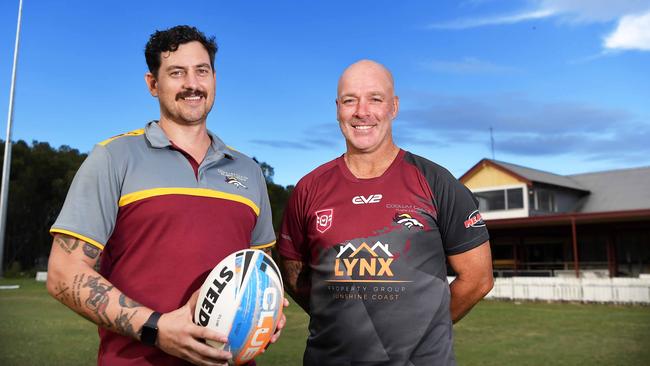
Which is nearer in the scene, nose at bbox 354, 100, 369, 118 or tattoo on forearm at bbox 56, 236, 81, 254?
tattoo on forearm at bbox 56, 236, 81, 254

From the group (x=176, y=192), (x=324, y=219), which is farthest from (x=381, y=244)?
(x=176, y=192)

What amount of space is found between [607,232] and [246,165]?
31188mm

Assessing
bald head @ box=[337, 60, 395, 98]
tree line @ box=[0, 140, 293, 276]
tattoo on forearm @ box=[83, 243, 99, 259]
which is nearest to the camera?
tattoo on forearm @ box=[83, 243, 99, 259]

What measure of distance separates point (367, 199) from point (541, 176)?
33349 millimetres

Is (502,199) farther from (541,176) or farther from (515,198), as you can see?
(541,176)

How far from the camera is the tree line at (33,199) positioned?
54.9 metres

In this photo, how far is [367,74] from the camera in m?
3.85

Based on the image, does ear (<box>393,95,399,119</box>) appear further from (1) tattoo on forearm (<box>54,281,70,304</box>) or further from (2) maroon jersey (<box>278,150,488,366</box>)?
(1) tattoo on forearm (<box>54,281,70,304</box>)

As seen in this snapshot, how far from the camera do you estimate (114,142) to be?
10.9 ft

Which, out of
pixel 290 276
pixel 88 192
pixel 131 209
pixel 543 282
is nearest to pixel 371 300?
pixel 290 276

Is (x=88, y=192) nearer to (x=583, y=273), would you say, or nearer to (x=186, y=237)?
(x=186, y=237)

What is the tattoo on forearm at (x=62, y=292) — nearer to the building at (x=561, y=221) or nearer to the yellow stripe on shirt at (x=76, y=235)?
the yellow stripe on shirt at (x=76, y=235)

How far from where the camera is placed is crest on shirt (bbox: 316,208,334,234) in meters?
3.75

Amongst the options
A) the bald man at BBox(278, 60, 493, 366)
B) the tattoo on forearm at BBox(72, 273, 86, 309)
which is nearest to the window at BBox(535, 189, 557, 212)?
the bald man at BBox(278, 60, 493, 366)
